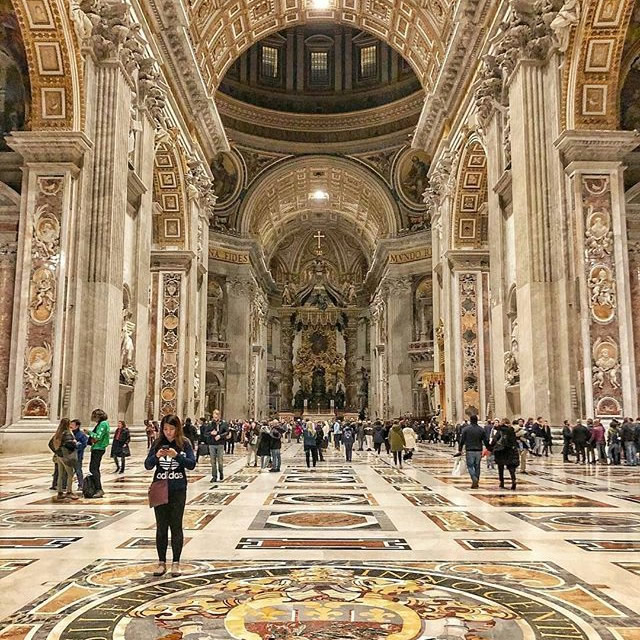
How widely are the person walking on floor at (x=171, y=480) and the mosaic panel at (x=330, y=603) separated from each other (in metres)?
0.17

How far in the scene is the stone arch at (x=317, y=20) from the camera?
2248 centimetres

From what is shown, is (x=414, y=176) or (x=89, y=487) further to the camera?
(x=414, y=176)

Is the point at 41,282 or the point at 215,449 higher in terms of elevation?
the point at 41,282

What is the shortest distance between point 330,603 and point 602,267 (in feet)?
36.4

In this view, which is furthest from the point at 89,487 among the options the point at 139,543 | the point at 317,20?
the point at 317,20

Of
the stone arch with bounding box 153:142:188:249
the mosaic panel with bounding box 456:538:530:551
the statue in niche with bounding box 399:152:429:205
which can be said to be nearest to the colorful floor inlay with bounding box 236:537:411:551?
the mosaic panel with bounding box 456:538:530:551

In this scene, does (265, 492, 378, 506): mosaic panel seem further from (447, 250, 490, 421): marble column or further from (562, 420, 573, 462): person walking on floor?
(447, 250, 490, 421): marble column

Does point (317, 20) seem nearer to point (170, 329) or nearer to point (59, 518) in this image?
point (170, 329)

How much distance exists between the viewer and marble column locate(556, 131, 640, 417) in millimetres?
12648

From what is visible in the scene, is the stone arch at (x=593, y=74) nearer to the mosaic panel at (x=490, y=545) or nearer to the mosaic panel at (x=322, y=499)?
the mosaic panel at (x=322, y=499)

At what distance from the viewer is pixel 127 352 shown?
50.9 feet

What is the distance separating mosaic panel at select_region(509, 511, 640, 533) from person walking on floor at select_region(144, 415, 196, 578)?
3130mm

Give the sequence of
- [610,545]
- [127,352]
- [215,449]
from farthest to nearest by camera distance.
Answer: [127,352]
[215,449]
[610,545]

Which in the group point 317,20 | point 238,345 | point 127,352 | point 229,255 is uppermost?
point 317,20
